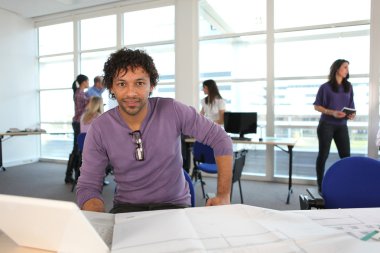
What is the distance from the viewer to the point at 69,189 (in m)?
4.36

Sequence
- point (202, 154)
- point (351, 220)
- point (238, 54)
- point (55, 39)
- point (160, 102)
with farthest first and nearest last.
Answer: point (55, 39)
point (238, 54)
point (202, 154)
point (160, 102)
point (351, 220)

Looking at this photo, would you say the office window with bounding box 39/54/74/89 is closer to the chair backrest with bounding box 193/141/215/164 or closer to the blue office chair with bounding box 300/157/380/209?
the chair backrest with bounding box 193/141/215/164

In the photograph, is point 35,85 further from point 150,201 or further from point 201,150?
point 150,201

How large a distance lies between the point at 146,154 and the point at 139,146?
5 centimetres

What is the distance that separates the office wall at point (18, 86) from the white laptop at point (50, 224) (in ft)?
21.6

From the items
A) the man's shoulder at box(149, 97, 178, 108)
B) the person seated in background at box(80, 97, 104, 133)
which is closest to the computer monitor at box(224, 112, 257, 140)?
the person seated in background at box(80, 97, 104, 133)

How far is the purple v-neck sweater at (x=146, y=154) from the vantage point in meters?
1.35

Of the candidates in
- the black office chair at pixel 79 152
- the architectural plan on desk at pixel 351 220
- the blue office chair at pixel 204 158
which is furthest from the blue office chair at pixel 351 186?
the black office chair at pixel 79 152

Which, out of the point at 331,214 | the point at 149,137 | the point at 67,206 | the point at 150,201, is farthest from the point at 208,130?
the point at 67,206

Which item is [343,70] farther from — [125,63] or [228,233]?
[228,233]

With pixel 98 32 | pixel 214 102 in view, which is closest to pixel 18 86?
pixel 98 32

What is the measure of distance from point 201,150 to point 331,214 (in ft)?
8.12

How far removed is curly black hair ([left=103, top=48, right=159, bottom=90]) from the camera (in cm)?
139

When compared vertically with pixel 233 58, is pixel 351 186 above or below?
below
